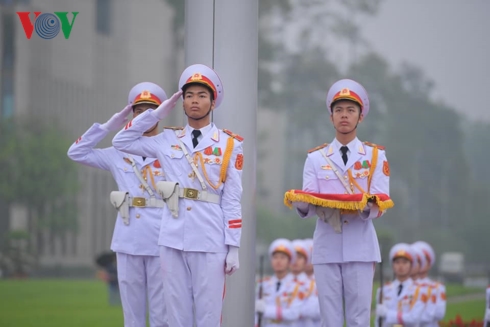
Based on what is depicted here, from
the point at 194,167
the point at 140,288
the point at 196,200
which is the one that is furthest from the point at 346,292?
the point at 140,288

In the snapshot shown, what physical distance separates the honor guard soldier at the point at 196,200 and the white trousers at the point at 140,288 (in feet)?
2.69

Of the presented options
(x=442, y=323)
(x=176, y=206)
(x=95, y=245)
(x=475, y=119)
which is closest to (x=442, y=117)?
(x=475, y=119)

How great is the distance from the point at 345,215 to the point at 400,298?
4.11 m

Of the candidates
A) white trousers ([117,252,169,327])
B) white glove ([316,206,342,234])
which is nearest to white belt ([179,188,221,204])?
white glove ([316,206,342,234])

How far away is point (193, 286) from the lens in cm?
564

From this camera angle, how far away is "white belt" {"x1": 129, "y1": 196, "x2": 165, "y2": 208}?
6.80m

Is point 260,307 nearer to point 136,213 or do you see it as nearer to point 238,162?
point 136,213

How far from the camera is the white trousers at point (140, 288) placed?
259 inches

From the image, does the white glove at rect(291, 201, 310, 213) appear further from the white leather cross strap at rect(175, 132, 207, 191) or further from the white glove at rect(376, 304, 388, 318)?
the white glove at rect(376, 304, 388, 318)

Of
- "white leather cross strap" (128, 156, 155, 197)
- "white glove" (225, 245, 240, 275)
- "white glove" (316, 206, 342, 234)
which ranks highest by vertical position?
"white leather cross strap" (128, 156, 155, 197)

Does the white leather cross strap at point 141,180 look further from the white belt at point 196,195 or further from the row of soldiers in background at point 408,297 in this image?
the row of soldiers in background at point 408,297

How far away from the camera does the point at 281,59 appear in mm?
30062

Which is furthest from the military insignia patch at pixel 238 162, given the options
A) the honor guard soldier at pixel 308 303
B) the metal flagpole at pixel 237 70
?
the honor guard soldier at pixel 308 303

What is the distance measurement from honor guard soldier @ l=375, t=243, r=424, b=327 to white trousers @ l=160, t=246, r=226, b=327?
4413mm
